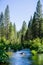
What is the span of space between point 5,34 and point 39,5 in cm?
1226

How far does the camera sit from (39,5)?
53.4m

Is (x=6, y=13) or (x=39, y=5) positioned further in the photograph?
(x=6, y=13)

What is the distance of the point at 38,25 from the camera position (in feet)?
174

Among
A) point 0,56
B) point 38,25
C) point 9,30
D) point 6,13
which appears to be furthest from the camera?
point 9,30

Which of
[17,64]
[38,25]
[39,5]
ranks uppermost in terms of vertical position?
[39,5]

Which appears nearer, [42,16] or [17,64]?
[17,64]

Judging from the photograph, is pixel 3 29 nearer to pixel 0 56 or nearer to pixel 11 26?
pixel 11 26

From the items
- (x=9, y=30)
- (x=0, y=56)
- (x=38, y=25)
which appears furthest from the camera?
(x=9, y=30)

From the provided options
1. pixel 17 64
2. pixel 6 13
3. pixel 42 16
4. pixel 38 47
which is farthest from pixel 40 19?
pixel 17 64

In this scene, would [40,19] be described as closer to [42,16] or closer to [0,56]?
[42,16]

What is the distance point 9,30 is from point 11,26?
1.21 m

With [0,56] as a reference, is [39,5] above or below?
above

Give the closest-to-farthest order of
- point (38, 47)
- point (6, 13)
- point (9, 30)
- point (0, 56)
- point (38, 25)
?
point (0, 56) < point (38, 47) < point (38, 25) < point (6, 13) < point (9, 30)

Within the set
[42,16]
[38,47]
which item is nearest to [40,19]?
[42,16]
